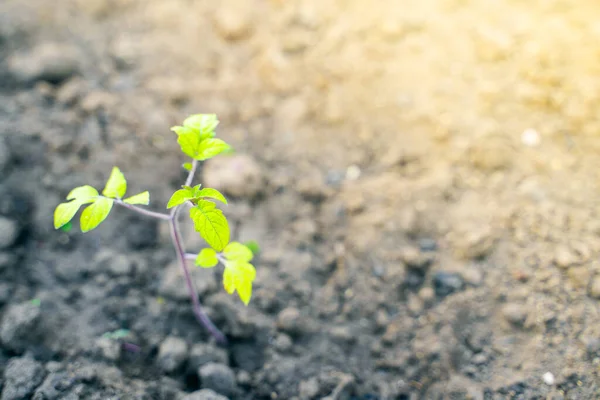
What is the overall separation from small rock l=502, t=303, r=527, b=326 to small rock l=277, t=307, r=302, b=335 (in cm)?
97

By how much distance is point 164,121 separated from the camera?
2.64 metres

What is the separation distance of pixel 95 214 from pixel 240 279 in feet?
1.74

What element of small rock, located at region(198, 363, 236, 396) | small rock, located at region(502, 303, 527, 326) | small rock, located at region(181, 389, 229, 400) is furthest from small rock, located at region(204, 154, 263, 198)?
small rock, located at region(502, 303, 527, 326)

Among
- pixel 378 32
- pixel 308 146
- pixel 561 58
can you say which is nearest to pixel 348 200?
pixel 308 146

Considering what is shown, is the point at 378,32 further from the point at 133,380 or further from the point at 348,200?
the point at 133,380

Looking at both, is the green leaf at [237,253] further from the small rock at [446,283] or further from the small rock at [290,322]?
the small rock at [446,283]

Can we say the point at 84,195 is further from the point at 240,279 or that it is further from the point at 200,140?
the point at 240,279

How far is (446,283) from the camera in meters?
2.20

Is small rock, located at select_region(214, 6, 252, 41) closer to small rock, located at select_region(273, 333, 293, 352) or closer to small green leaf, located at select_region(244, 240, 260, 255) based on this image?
small green leaf, located at select_region(244, 240, 260, 255)

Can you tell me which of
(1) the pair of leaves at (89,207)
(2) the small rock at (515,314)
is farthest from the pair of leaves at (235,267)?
(2) the small rock at (515,314)

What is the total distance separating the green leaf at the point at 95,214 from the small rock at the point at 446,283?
158cm

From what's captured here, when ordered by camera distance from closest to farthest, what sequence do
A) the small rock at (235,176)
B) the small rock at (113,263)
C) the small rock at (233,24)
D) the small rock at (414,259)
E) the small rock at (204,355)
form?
the small rock at (204,355), the small rock at (113,263), the small rock at (414,259), the small rock at (235,176), the small rock at (233,24)

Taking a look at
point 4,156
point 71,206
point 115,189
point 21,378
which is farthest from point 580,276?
point 4,156

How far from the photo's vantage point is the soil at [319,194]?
1928 millimetres
